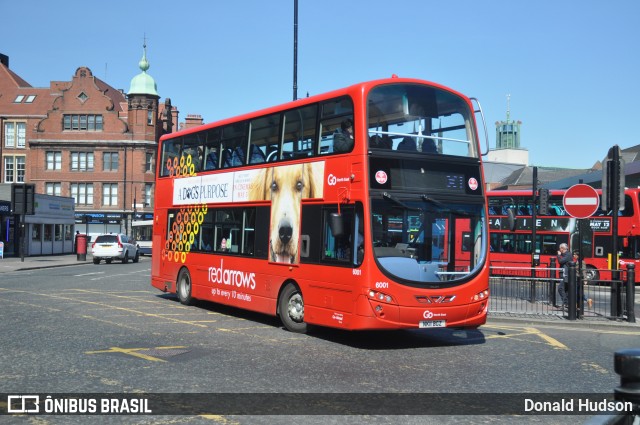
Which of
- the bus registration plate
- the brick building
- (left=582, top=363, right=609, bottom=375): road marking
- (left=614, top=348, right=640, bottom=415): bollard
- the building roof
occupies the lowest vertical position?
(left=582, top=363, right=609, bottom=375): road marking

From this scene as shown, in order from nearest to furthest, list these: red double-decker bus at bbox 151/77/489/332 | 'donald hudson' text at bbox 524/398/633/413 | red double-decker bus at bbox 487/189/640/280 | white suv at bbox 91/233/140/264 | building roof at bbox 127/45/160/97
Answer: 'donald hudson' text at bbox 524/398/633/413 < red double-decker bus at bbox 151/77/489/332 < red double-decker bus at bbox 487/189/640/280 < white suv at bbox 91/233/140/264 < building roof at bbox 127/45/160/97

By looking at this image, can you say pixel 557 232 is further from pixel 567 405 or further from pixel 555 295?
pixel 567 405

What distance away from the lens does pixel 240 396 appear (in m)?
6.88

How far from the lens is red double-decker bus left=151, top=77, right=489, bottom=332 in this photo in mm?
10375

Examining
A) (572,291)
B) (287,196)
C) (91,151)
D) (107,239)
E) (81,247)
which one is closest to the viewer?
(287,196)

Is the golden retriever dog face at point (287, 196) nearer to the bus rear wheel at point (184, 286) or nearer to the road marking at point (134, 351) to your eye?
the road marking at point (134, 351)

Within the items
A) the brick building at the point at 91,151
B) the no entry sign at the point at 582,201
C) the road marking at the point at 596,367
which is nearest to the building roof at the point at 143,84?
the brick building at the point at 91,151

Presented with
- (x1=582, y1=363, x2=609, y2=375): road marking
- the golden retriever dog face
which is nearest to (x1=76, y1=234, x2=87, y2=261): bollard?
the golden retriever dog face

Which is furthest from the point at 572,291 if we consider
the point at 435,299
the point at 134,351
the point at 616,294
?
the point at 134,351

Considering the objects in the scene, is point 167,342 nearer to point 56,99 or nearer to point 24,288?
point 24,288

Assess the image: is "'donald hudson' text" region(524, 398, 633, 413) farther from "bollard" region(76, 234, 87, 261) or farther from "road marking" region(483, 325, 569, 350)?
"bollard" region(76, 234, 87, 261)

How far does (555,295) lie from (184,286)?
9.16 metres

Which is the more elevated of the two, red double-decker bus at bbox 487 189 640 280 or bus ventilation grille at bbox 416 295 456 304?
red double-decker bus at bbox 487 189 640 280

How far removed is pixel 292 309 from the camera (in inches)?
480
